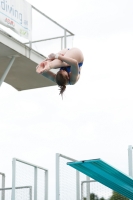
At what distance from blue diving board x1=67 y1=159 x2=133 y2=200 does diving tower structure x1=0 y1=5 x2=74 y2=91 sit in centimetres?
480

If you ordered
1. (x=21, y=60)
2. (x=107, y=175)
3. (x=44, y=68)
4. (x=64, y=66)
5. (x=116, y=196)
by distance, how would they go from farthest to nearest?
(x=21, y=60)
(x=116, y=196)
(x=107, y=175)
(x=64, y=66)
(x=44, y=68)

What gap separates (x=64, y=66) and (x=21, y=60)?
857 cm

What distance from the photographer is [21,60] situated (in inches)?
866

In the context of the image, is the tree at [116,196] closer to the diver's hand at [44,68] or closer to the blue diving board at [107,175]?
the blue diving board at [107,175]

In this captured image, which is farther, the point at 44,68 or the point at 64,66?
the point at 64,66

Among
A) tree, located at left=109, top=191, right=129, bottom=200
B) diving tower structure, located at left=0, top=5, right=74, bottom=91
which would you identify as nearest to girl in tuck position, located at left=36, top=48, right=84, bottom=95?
tree, located at left=109, top=191, right=129, bottom=200

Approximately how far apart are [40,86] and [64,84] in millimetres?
10260

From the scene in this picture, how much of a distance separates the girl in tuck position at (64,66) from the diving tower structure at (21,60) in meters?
7.19

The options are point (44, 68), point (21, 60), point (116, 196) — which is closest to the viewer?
point (44, 68)

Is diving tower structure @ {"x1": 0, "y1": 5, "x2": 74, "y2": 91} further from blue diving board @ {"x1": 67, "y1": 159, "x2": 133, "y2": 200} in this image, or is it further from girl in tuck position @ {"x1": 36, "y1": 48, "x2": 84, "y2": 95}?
girl in tuck position @ {"x1": 36, "y1": 48, "x2": 84, "y2": 95}

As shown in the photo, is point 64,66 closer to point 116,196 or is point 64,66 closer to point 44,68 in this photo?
point 44,68

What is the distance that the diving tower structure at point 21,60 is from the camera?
69.5 ft

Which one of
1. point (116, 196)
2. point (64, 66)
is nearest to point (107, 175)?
point (116, 196)

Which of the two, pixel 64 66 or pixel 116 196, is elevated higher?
pixel 64 66
